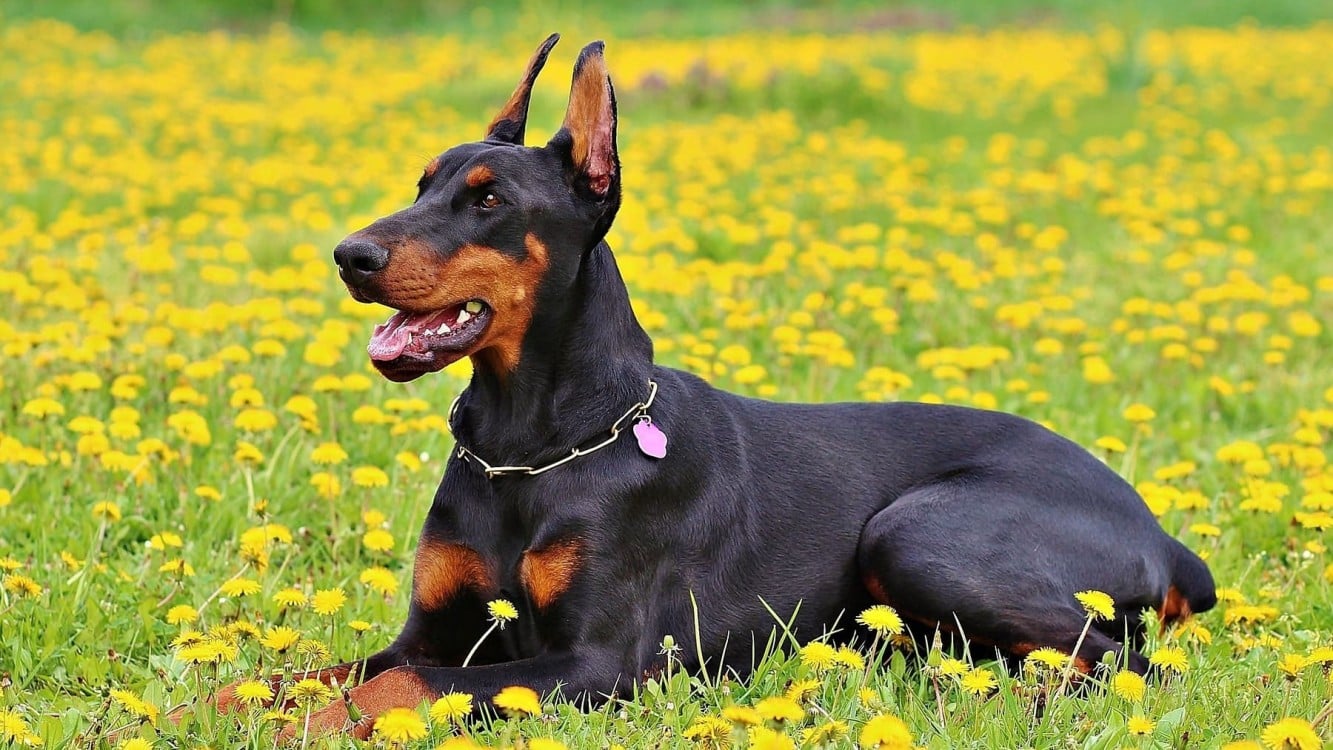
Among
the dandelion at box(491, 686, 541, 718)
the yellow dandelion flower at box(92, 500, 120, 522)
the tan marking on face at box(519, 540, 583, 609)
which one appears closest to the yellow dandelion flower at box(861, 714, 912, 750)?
the dandelion at box(491, 686, 541, 718)

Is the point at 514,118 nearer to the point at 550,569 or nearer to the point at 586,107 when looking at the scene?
the point at 586,107

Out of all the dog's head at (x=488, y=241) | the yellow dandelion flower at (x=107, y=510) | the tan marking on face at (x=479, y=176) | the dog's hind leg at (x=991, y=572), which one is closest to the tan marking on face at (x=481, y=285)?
the dog's head at (x=488, y=241)

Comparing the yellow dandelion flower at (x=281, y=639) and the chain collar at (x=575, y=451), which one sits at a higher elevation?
the chain collar at (x=575, y=451)

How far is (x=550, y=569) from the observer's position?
11.9 ft

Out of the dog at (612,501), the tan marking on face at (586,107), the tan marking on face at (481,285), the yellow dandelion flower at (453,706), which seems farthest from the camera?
the tan marking on face at (586,107)

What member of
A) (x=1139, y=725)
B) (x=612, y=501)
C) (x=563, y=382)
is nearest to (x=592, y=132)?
(x=563, y=382)

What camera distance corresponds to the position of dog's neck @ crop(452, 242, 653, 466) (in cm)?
377

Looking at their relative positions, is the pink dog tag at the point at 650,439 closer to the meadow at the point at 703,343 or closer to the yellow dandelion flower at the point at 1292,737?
the meadow at the point at 703,343

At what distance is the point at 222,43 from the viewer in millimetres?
18312

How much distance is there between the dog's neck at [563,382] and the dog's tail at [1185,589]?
1.66 m

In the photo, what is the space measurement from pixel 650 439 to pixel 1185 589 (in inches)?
65.6

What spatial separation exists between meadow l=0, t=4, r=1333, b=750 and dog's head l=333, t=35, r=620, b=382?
680mm

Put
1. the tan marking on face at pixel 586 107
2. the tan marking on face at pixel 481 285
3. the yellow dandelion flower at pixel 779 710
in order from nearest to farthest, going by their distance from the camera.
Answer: the yellow dandelion flower at pixel 779 710
the tan marking on face at pixel 481 285
the tan marking on face at pixel 586 107

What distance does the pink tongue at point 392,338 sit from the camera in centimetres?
356
